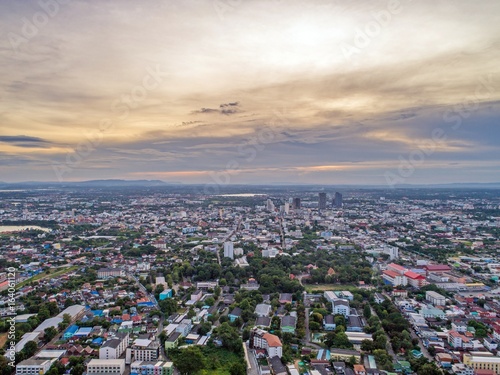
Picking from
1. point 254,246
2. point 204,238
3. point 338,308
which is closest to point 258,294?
point 338,308

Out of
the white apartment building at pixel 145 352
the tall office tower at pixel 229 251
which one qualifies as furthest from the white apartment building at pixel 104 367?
the tall office tower at pixel 229 251

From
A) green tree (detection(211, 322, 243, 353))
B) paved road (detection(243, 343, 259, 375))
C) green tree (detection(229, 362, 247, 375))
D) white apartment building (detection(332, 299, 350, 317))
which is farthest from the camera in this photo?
white apartment building (detection(332, 299, 350, 317))

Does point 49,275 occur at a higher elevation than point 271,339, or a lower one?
lower

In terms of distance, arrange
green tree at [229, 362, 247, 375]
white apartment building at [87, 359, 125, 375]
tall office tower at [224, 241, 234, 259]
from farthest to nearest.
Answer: tall office tower at [224, 241, 234, 259]
white apartment building at [87, 359, 125, 375]
green tree at [229, 362, 247, 375]

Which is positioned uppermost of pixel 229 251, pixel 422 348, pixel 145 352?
pixel 229 251

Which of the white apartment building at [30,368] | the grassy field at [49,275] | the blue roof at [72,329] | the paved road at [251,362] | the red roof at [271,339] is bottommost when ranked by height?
the grassy field at [49,275]

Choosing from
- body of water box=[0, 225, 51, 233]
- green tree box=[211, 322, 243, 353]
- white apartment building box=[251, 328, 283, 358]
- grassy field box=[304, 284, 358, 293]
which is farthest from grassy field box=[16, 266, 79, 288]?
body of water box=[0, 225, 51, 233]

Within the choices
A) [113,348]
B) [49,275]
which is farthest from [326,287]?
[49,275]

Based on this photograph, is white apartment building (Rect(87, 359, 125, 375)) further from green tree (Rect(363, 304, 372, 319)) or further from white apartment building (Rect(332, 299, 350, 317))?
green tree (Rect(363, 304, 372, 319))

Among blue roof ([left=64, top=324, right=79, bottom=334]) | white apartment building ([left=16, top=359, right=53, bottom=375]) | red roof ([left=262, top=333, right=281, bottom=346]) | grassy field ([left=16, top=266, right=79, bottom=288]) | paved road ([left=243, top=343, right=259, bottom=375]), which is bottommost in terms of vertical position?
grassy field ([left=16, top=266, right=79, bottom=288])

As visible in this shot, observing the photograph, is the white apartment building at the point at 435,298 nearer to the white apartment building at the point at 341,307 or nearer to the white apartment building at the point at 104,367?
the white apartment building at the point at 341,307

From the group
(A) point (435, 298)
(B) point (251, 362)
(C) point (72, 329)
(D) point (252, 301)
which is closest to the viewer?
(B) point (251, 362)

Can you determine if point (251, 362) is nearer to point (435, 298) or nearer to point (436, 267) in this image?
point (435, 298)
